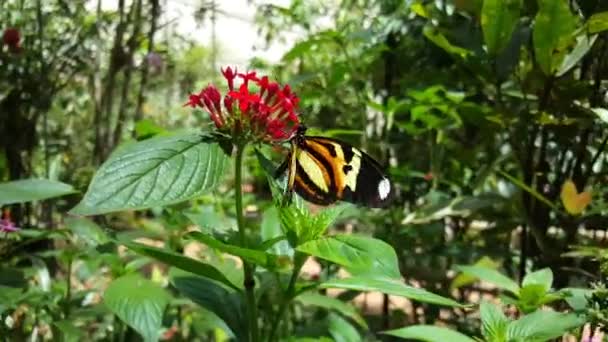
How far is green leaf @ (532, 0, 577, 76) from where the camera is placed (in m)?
1.21

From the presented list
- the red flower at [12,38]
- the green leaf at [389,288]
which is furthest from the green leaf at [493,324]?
the red flower at [12,38]

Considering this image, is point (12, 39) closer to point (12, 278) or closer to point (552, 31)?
point (12, 278)

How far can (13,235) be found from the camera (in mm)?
1335

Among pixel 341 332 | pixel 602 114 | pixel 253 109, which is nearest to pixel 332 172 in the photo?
pixel 253 109

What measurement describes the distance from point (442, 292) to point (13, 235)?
2.53 ft

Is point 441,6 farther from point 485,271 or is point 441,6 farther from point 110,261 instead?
point 110,261

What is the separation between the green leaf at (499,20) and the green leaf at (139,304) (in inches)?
25.8

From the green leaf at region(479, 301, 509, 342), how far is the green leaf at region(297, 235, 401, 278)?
0.66 ft

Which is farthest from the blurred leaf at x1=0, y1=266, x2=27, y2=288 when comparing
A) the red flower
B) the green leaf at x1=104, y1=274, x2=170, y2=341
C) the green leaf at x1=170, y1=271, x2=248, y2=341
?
the red flower

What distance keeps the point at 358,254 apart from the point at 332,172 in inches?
6.5

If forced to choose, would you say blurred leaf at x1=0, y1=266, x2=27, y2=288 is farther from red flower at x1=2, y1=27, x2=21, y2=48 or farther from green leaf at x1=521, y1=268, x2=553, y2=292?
red flower at x1=2, y1=27, x2=21, y2=48

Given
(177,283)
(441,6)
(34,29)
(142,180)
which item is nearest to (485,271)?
(177,283)

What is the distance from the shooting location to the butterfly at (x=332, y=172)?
34.4 inches

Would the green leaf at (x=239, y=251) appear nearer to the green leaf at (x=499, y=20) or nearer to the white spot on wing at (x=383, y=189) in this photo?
the white spot on wing at (x=383, y=189)
